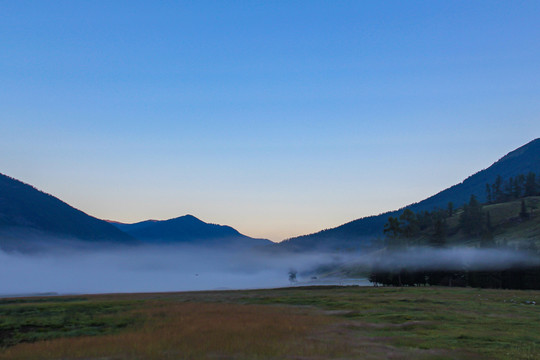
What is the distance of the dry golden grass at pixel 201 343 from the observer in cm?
2731

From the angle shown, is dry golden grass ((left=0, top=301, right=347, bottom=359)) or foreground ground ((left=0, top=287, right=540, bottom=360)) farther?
dry golden grass ((left=0, top=301, right=347, bottom=359))

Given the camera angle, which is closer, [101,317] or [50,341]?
[50,341]

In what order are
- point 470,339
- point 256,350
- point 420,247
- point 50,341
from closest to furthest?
point 256,350 < point 470,339 < point 50,341 < point 420,247

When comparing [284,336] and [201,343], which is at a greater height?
[201,343]

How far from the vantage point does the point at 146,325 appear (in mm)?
43219

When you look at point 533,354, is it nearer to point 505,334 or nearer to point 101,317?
point 505,334

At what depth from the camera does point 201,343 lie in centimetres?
3136

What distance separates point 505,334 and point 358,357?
14.6 meters

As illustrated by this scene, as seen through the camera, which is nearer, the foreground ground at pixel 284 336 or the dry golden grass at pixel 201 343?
the foreground ground at pixel 284 336

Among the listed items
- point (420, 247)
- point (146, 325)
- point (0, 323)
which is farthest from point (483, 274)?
point (0, 323)

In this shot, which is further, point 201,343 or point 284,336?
point 284,336

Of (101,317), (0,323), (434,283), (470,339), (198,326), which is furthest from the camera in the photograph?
(434,283)

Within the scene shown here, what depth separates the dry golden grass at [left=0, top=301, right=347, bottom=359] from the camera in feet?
89.6

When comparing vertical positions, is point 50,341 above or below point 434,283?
above
